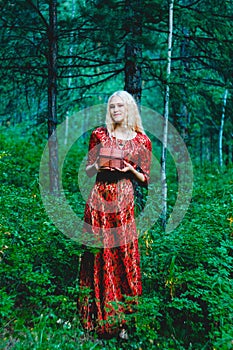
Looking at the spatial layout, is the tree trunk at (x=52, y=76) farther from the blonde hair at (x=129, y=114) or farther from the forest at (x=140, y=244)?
the blonde hair at (x=129, y=114)

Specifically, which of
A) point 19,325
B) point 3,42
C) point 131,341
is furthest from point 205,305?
point 3,42

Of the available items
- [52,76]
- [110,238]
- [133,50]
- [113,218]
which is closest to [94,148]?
[113,218]

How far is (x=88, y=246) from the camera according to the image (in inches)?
183

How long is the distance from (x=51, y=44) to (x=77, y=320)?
16.0 feet

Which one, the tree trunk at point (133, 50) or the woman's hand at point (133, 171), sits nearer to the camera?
the woman's hand at point (133, 171)

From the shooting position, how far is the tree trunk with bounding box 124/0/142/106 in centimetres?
685

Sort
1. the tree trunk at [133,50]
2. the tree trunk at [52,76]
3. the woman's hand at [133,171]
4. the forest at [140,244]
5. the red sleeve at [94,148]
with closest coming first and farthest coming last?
1. the forest at [140,244]
2. the woman's hand at [133,171]
3. the red sleeve at [94,148]
4. the tree trunk at [133,50]
5. the tree trunk at [52,76]

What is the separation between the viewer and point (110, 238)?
15.2 feet

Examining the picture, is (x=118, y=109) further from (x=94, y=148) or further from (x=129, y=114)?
(x=94, y=148)

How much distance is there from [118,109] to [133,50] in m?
3.29

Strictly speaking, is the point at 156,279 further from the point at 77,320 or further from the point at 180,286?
the point at 77,320

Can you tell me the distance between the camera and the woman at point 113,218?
455cm

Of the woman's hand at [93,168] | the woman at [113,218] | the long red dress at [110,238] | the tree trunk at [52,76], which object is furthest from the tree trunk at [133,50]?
the woman's hand at [93,168]

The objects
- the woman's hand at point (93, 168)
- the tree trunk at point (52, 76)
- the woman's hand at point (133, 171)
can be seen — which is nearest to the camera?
the woman's hand at point (133, 171)
